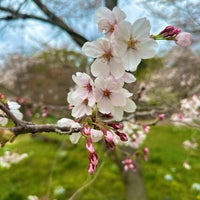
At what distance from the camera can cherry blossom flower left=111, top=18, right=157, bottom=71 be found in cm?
67

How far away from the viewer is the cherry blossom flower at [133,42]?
2.19ft

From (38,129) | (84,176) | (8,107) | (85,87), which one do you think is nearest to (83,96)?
(85,87)

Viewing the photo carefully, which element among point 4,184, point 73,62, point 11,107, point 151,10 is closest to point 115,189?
point 4,184

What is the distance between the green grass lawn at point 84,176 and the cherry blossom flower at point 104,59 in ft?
8.40

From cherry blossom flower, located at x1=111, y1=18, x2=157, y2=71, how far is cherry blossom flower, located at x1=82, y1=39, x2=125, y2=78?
0.01 metres

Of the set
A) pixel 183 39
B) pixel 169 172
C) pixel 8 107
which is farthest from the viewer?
pixel 169 172

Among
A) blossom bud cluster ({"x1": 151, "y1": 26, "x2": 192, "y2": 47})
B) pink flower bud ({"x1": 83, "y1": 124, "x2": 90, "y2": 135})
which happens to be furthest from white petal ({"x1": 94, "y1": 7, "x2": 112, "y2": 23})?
pink flower bud ({"x1": 83, "y1": 124, "x2": 90, "y2": 135})

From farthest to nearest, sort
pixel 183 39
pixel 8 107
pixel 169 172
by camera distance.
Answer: pixel 169 172 < pixel 8 107 < pixel 183 39

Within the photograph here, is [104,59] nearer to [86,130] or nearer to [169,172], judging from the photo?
[86,130]

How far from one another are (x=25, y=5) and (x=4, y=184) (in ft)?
7.90

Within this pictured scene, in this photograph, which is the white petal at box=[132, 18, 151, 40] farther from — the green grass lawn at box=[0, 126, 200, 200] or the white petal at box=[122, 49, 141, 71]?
the green grass lawn at box=[0, 126, 200, 200]

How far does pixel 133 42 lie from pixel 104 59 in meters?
0.07

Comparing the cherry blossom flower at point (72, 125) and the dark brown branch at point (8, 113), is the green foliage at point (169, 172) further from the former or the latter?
the dark brown branch at point (8, 113)

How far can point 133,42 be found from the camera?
701 millimetres
